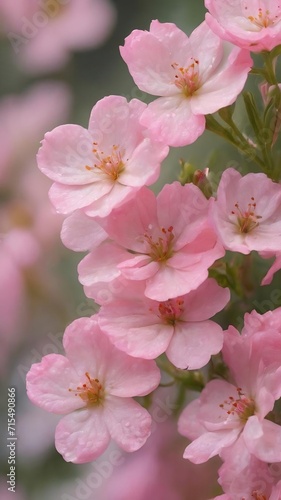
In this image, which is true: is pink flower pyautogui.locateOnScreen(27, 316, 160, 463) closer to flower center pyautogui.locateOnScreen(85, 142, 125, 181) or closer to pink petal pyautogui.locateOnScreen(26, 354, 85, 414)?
pink petal pyautogui.locateOnScreen(26, 354, 85, 414)

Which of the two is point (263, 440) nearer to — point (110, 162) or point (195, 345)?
point (195, 345)

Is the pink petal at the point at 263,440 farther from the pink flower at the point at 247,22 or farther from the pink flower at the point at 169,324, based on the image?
the pink flower at the point at 247,22

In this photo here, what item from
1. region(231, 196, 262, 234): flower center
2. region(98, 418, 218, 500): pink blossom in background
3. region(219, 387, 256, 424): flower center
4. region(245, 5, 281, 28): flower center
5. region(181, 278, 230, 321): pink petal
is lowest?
region(98, 418, 218, 500): pink blossom in background

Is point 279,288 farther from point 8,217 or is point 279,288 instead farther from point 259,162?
point 8,217

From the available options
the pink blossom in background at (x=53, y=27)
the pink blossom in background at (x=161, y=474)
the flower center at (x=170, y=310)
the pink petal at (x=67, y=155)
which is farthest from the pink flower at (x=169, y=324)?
the pink blossom in background at (x=53, y=27)

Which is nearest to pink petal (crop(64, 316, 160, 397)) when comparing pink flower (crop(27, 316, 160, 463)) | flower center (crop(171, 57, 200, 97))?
pink flower (crop(27, 316, 160, 463))

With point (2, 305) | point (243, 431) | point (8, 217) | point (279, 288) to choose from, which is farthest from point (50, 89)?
point (243, 431)
